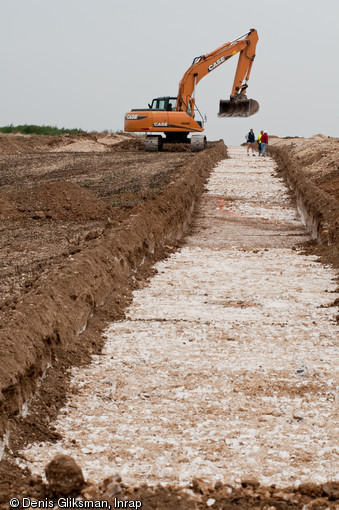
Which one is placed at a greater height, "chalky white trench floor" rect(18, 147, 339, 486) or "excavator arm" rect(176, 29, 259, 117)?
"excavator arm" rect(176, 29, 259, 117)

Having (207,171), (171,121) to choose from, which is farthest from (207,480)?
(171,121)

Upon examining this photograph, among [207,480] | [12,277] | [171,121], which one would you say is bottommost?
[207,480]

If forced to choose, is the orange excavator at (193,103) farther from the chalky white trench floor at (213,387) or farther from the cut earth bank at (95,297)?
the chalky white trench floor at (213,387)

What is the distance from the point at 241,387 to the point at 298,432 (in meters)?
0.81

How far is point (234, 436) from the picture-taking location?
472cm

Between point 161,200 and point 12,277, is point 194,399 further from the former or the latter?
point 161,200

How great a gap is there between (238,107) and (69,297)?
2474 centimetres

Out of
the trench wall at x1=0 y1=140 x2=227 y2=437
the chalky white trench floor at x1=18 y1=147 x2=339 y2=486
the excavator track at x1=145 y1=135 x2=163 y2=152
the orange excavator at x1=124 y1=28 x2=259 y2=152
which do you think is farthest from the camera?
the excavator track at x1=145 y1=135 x2=163 y2=152

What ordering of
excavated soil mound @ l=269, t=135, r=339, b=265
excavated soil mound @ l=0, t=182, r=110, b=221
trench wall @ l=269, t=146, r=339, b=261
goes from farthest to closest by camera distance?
excavated soil mound @ l=0, t=182, r=110, b=221 → excavated soil mound @ l=269, t=135, r=339, b=265 → trench wall @ l=269, t=146, r=339, b=261

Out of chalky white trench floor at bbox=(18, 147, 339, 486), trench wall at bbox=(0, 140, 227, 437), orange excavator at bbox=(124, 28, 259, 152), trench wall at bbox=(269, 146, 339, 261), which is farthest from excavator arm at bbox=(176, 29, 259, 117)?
chalky white trench floor at bbox=(18, 147, 339, 486)

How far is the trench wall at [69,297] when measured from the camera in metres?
4.95

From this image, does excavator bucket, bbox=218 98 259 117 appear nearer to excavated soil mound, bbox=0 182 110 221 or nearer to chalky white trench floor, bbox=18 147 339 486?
excavated soil mound, bbox=0 182 110 221

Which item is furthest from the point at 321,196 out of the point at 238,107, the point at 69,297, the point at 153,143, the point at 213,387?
the point at 153,143

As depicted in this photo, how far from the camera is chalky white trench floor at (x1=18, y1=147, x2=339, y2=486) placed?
14.4ft
